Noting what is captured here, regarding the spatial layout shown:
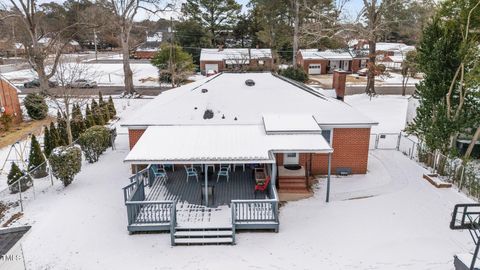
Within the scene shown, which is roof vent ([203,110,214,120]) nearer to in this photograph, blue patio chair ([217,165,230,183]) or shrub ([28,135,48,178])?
blue patio chair ([217,165,230,183])

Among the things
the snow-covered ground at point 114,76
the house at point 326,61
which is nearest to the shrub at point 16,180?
the snow-covered ground at point 114,76

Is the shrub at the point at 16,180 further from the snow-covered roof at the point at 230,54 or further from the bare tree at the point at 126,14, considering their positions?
the snow-covered roof at the point at 230,54

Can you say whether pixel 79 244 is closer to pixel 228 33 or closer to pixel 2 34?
pixel 228 33

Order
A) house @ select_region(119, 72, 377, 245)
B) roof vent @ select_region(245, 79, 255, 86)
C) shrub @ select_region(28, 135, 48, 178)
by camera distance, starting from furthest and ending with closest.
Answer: roof vent @ select_region(245, 79, 255, 86), shrub @ select_region(28, 135, 48, 178), house @ select_region(119, 72, 377, 245)

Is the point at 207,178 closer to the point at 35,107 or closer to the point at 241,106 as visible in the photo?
the point at 241,106

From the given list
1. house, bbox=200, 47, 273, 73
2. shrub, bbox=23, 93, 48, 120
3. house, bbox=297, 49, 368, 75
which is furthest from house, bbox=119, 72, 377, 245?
house, bbox=297, 49, 368, 75
